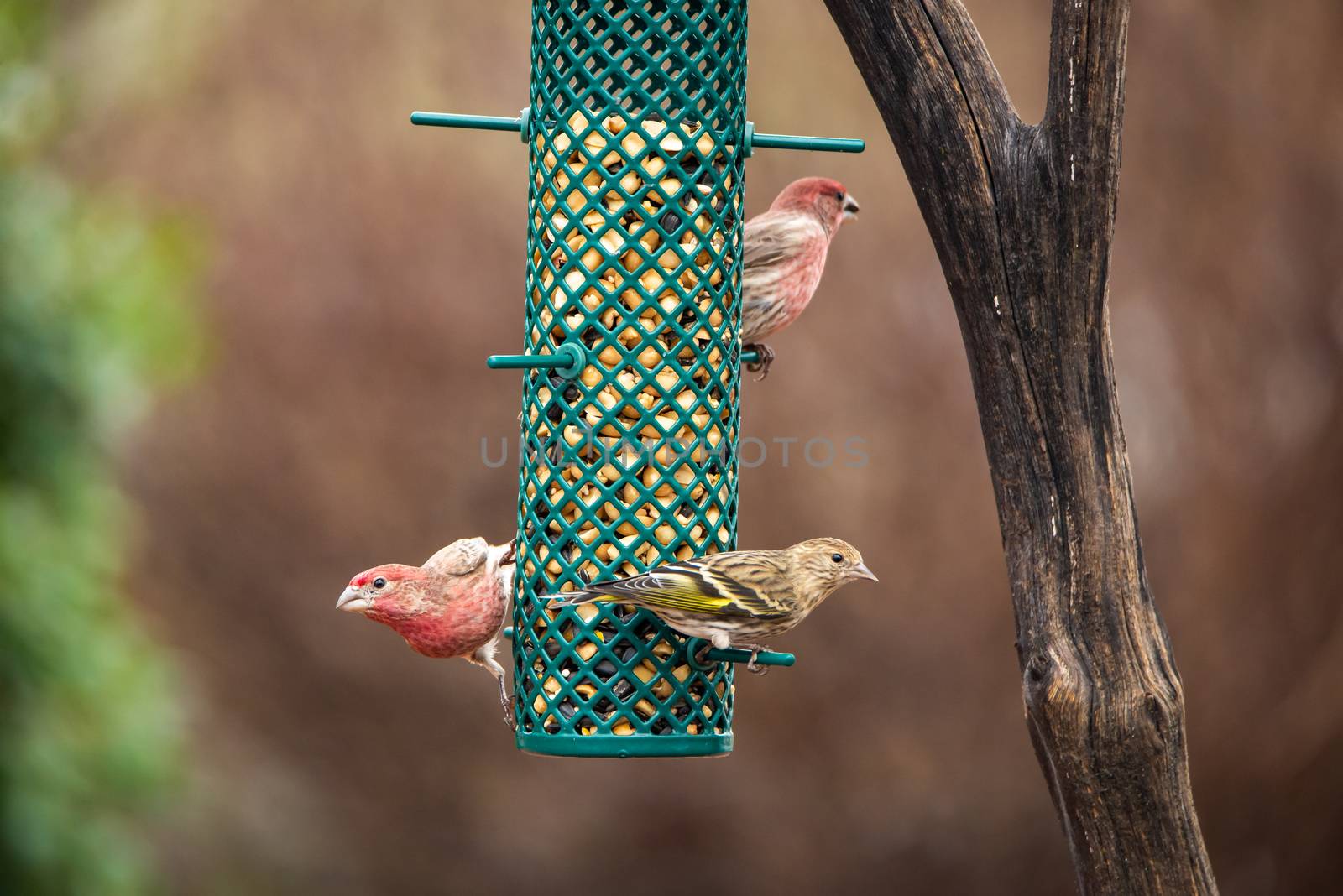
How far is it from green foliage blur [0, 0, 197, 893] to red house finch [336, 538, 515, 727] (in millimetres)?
2800

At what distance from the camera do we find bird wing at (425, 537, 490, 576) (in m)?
4.23

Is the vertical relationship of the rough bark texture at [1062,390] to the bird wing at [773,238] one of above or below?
below

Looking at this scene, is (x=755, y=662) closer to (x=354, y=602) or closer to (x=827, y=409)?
(x=354, y=602)

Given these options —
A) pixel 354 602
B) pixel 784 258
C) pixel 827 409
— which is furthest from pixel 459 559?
pixel 827 409

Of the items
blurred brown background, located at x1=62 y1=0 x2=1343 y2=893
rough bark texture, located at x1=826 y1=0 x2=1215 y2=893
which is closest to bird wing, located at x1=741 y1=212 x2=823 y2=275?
rough bark texture, located at x1=826 y1=0 x2=1215 y2=893

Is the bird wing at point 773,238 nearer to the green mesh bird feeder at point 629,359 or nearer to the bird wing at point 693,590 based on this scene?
the green mesh bird feeder at point 629,359

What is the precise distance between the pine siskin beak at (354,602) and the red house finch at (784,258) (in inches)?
57.1

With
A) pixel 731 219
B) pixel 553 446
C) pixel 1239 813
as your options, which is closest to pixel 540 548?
pixel 553 446

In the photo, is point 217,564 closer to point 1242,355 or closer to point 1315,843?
point 1242,355

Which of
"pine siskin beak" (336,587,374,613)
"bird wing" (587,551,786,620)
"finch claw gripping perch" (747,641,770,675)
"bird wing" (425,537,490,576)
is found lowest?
"finch claw gripping perch" (747,641,770,675)

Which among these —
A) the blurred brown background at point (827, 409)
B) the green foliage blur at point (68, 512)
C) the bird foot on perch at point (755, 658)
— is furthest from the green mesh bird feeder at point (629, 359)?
the blurred brown background at point (827, 409)

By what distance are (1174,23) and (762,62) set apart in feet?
8.33

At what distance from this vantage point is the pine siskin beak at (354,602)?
417cm

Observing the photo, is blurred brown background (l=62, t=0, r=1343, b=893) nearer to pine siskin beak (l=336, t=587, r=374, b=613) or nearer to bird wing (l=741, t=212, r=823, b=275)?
bird wing (l=741, t=212, r=823, b=275)
